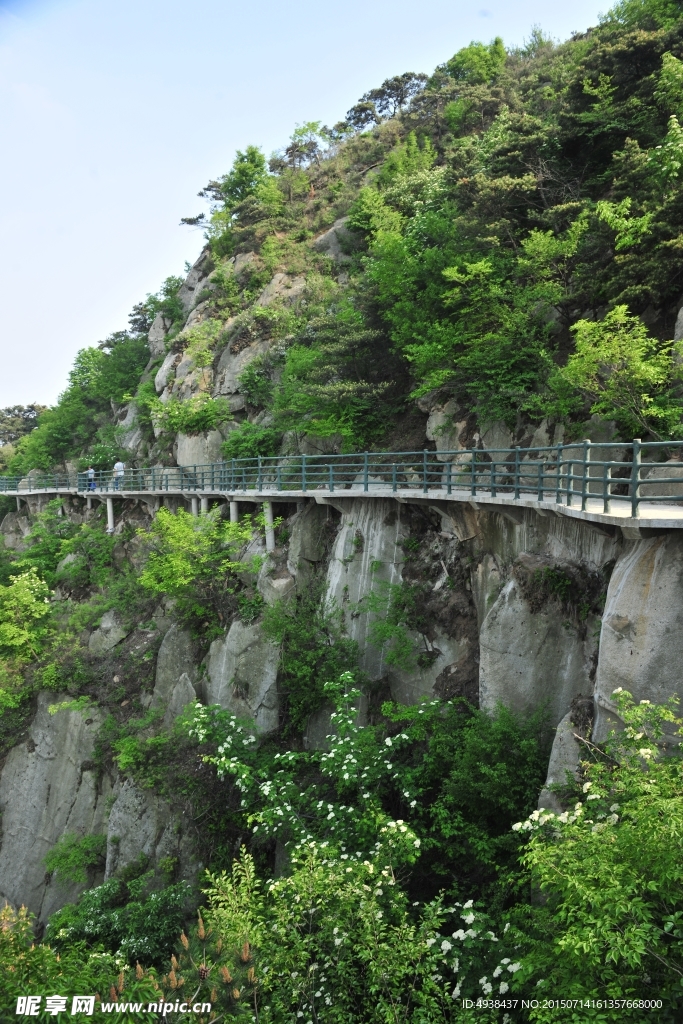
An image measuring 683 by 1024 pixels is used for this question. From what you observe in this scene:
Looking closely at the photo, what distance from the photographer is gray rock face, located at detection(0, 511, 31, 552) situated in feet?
130

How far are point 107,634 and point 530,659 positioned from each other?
1817cm

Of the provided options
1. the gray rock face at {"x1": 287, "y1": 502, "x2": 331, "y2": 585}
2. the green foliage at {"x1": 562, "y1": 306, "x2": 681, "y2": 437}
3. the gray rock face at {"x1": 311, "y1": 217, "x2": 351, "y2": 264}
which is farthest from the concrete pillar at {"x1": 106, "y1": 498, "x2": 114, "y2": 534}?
the green foliage at {"x1": 562, "y1": 306, "x2": 681, "y2": 437}

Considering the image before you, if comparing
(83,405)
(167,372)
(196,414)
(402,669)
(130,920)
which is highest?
(167,372)

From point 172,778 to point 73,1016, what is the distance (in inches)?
483

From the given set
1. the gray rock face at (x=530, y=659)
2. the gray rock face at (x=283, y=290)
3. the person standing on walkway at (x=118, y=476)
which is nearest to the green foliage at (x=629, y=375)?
the gray rock face at (x=530, y=659)

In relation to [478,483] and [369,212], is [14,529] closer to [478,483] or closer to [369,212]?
[369,212]

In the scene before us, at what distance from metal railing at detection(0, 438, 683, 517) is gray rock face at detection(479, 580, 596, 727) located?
2.00 metres

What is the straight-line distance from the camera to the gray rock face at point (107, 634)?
23.7 metres

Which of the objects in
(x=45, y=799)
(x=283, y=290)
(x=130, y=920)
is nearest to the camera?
(x=130, y=920)

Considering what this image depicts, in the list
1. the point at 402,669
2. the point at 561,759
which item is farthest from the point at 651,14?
the point at 561,759

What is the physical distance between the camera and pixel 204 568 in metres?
19.7

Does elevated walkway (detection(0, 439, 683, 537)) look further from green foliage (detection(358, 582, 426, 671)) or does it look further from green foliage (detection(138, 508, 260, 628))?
green foliage (detection(358, 582, 426, 671))

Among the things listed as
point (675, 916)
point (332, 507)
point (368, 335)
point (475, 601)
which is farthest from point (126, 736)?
point (675, 916)

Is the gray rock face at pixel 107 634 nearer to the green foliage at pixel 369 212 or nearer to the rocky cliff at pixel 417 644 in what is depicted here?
the rocky cliff at pixel 417 644
